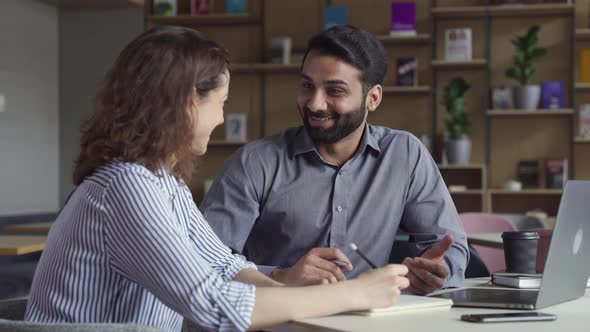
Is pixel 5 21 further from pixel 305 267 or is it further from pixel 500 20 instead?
pixel 305 267

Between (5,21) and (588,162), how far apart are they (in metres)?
4.71

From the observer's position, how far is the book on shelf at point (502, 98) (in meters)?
6.76

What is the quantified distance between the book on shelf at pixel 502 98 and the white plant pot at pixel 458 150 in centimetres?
38

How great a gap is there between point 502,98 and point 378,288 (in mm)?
5370

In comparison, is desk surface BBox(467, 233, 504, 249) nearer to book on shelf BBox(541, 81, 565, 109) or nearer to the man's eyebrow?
the man's eyebrow

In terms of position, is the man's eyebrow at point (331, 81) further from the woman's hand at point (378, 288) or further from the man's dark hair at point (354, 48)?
the woman's hand at point (378, 288)

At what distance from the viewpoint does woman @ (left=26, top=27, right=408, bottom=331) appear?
1.54 meters

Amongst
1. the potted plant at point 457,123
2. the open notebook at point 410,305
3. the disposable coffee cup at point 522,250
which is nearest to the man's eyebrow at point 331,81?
the disposable coffee cup at point 522,250

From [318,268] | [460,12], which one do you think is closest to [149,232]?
[318,268]

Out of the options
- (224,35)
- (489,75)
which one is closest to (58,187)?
(224,35)

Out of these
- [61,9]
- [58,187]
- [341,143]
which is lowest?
[58,187]

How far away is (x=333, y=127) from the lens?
2.60m

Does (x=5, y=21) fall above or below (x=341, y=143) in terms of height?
above

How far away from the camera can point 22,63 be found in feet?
22.7
